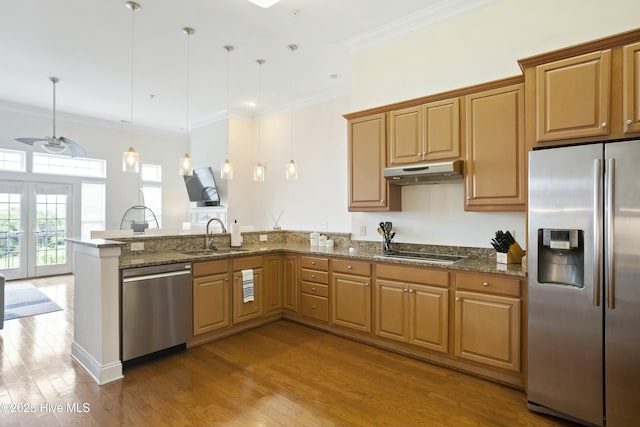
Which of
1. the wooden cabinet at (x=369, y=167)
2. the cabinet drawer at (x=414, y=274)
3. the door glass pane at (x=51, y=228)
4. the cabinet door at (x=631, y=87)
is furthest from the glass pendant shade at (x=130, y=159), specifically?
the door glass pane at (x=51, y=228)

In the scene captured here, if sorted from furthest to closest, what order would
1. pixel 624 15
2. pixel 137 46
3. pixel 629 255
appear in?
pixel 137 46
pixel 624 15
pixel 629 255

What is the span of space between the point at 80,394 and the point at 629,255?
3.82m

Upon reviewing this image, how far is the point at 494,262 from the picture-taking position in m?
3.04

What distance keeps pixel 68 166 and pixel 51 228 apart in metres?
1.34

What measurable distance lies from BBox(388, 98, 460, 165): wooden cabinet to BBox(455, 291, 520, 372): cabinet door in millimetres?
1355

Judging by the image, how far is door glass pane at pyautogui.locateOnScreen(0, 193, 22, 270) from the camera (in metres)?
6.31

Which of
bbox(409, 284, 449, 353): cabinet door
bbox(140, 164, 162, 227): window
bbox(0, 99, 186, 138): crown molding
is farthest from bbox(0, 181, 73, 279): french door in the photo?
bbox(409, 284, 449, 353): cabinet door

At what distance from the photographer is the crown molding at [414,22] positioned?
3311 mm

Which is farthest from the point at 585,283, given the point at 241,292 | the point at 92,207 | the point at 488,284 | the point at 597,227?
the point at 92,207

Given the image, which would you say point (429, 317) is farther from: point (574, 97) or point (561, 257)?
point (574, 97)

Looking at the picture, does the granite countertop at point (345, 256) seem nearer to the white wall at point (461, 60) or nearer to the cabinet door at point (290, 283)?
the cabinet door at point (290, 283)

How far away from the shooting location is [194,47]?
165 inches

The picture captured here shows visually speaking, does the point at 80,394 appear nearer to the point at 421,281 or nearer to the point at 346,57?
the point at 421,281

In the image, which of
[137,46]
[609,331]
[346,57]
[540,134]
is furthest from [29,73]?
→ [609,331]
